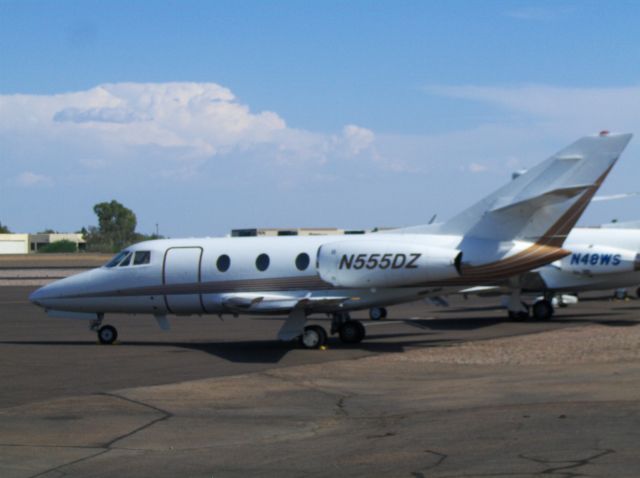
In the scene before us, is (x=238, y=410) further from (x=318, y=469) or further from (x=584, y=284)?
(x=584, y=284)

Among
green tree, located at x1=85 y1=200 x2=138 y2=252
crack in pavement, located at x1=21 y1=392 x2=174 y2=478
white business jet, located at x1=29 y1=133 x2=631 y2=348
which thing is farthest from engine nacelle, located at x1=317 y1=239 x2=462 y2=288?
green tree, located at x1=85 y1=200 x2=138 y2=252

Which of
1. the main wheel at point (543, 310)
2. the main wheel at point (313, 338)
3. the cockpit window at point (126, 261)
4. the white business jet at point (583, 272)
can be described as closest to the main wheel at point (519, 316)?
the white business jet at point (583, 272)

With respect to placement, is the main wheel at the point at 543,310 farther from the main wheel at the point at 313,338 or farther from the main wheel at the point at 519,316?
the main wheel at the point at 313,338

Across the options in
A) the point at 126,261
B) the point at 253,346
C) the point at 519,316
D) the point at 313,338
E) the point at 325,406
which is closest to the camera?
the point at 325,406

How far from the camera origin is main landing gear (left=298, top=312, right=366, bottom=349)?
23188 mm

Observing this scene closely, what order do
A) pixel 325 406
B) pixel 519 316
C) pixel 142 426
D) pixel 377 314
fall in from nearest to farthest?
1. pixel 142 426
2. pixel 325 406
3. pixel 519 316
4. pixel 377 314

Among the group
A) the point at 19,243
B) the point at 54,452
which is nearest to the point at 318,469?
the point at 54,452

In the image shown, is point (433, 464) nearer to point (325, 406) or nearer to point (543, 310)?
point (325, 406)

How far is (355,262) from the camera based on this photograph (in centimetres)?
2239

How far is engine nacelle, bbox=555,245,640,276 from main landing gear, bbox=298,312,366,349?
1254cm

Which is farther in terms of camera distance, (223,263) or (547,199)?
(223,263)

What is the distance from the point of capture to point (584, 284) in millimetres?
35219

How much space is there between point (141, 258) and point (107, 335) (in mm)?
2154

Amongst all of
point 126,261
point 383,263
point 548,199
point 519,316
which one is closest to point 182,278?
point 126,261
